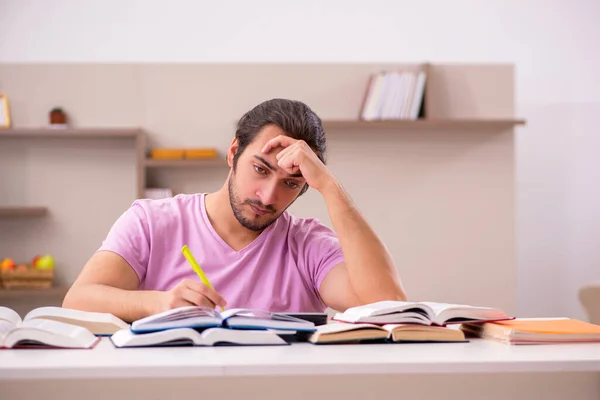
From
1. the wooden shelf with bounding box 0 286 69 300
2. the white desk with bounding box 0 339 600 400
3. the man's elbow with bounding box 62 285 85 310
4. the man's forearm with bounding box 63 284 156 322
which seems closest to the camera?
the white desk with bounding box 0 339 600 400

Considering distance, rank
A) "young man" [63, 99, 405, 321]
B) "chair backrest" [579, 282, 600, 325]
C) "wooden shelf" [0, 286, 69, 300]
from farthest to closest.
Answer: "wooden shelf" [0, 286, 69, 300] < "chair backrest" [579, 282, 600, 325] < "young man" [63, 99, 405, 321]

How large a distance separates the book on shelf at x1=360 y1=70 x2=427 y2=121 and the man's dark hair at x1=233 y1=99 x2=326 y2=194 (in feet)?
7.43

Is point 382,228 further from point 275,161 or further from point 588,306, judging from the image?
point 275,161

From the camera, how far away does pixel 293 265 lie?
193 centimetres

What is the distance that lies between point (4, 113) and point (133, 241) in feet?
8.77

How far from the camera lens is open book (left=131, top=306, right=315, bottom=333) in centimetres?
116

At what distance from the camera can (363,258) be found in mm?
1811

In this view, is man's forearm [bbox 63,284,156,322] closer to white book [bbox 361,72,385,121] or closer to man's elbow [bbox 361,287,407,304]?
man's elbow [bbox 361,287,407,304]

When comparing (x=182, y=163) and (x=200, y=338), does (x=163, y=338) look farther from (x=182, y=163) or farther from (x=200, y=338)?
(x=182, y=163)

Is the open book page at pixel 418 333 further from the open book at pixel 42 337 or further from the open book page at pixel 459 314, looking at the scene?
the open book at pixel 42 337

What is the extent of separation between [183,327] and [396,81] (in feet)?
10.6

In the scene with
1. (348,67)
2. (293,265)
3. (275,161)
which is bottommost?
(293,265)

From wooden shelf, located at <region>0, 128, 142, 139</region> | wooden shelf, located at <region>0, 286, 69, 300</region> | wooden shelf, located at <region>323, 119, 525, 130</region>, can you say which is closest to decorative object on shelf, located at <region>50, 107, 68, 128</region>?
wooden shelf, located at <region>0, 128, 142, 139</region>

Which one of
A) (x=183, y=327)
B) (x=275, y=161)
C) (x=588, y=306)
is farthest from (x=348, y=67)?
(x=183, y=327)
